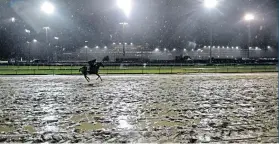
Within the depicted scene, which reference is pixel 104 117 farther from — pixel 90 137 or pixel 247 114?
pixel 247 114

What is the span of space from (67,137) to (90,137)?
41cm

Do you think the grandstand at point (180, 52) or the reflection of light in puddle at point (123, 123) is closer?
the reflection of light in puddle at point (123, 123)

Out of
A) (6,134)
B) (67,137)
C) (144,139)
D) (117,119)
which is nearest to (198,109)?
(117,119)

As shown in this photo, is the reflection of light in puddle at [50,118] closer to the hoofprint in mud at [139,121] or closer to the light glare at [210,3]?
the hoofprint in mud at [139,121]

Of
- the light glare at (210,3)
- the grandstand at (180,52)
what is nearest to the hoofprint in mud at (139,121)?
the light glare at (210,3)

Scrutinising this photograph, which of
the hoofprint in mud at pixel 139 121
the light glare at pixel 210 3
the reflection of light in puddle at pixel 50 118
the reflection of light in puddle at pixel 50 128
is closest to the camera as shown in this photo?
the hoofprint in mud at pixel 139 121

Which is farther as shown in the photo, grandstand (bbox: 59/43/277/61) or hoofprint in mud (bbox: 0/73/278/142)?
grandstand (bbox: 59/43/277/61)

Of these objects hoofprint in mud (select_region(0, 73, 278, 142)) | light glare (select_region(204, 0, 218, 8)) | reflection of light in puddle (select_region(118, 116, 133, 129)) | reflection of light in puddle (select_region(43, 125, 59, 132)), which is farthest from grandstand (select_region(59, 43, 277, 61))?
reflection of light in puddle (select_region(43, 125, 59, 132))

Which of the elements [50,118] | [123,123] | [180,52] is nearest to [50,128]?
[50,118]

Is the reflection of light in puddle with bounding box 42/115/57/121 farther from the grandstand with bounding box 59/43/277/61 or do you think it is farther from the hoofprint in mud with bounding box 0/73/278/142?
the grandstand with bounding box 59/43/277/61

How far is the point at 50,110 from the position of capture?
896cm

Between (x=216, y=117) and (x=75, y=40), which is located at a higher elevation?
(x=75, y=40)

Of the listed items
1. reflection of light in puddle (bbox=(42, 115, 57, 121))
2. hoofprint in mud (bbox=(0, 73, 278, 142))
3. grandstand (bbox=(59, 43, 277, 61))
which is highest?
grandstand (bbox=(59, 43, 277, 61))

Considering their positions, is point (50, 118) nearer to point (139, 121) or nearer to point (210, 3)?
point (139, 121)
